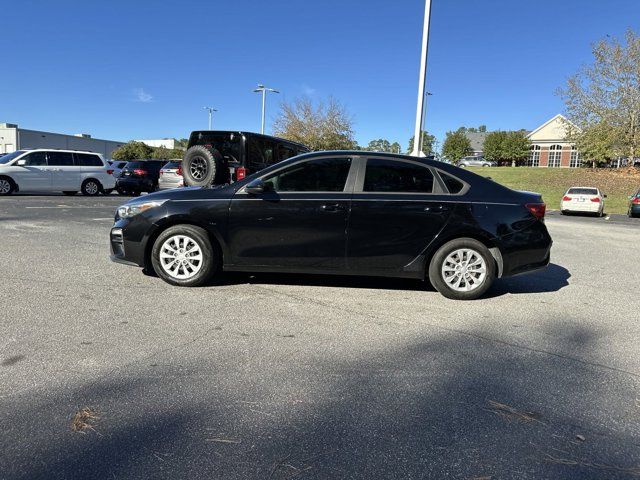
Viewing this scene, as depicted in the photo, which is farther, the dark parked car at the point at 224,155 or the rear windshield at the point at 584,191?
A: the rear windshield at the point at 584,191

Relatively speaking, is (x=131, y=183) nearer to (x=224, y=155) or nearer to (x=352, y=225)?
(x=224, y=155)

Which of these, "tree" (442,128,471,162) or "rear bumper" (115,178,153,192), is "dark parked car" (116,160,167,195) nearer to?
"rear bumper" (115,178,153,192)

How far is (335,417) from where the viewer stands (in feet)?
9.04

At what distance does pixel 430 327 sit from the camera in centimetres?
437

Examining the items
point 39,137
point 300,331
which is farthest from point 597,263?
point 39,137

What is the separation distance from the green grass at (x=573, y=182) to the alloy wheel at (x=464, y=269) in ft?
80.1

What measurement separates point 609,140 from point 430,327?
1547 inches

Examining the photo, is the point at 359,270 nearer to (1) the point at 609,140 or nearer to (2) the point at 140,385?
(2) the point at 140,385

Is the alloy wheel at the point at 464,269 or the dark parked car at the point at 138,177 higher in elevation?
the dark parked car at the point at 138,177

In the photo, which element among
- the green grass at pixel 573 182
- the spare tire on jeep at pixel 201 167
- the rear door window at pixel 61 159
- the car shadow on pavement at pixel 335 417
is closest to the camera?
the car shadow on pavement at pixel 335 417

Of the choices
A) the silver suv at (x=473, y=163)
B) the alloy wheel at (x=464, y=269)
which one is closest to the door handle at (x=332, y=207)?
the alloy wheel at (x=464, y=269)

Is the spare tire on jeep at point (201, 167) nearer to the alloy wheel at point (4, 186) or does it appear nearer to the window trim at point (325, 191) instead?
the window trim at point (325, 191)

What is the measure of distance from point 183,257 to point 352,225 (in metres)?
1.98

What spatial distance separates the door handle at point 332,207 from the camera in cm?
526
